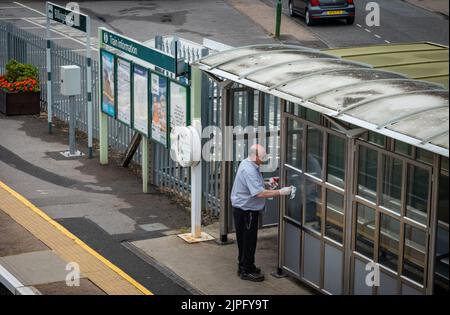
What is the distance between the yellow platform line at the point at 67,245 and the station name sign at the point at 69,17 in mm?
3304

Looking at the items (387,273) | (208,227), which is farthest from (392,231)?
(208,227)

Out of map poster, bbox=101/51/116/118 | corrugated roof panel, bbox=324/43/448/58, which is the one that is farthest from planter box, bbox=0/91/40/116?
corrugated roof panel, bbox=324/43/448/58

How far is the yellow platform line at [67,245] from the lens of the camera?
1221cm

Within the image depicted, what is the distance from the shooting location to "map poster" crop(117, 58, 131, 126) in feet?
54.0

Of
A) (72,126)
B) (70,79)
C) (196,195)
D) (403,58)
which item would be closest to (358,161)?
(403,58)

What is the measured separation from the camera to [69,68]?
704 inches

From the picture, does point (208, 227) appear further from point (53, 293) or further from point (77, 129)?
point (77, 129)

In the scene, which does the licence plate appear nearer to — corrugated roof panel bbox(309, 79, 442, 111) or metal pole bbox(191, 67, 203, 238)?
metal pole bbox(191, 67, 203, 238)

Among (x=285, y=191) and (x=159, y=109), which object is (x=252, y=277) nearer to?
(x=285, y=191)

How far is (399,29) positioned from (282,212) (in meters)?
23.9

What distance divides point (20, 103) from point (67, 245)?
8.41m

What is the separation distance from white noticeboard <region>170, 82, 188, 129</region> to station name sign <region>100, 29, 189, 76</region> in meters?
0.26

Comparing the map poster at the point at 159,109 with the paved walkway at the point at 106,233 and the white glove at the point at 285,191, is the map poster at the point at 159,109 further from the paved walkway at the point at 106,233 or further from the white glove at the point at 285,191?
the white glove at the point at 285,191

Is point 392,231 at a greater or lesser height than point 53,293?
greater
